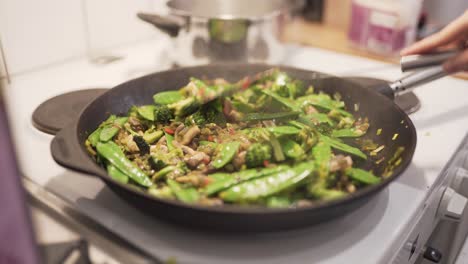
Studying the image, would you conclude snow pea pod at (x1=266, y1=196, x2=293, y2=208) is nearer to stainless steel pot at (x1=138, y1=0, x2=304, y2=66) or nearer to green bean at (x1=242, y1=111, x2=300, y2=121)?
green bean at (x1=242, y1=111, x2=300, y2=121)

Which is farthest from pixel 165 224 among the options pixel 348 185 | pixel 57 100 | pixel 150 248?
pixel 57 100

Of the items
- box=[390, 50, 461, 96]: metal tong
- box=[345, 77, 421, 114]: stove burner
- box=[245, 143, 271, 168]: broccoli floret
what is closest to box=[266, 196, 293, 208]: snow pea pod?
box=[245, 143, 271, 168]: broccoli floret

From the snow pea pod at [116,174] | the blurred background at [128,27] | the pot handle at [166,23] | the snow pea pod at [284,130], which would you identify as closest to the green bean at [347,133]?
the snow pea pod at [284,130]

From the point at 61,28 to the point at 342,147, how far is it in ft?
3.12

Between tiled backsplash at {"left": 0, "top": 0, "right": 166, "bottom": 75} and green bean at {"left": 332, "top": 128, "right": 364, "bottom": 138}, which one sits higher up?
tiled backsplash at {"left": 0, "top": 0, "right": 166, "bottom": 75}

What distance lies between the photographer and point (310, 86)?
3.70 feet

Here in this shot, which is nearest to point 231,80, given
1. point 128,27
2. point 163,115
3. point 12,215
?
point 163,115

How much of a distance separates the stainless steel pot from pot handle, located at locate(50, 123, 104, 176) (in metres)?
0.57

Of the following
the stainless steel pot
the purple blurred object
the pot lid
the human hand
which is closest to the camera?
the purple blurred object

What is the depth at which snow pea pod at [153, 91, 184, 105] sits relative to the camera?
3.44ft

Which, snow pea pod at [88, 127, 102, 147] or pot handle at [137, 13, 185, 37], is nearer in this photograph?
snow pea pod at [88, 127, 102, 147]

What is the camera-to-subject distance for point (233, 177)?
2.42 ft

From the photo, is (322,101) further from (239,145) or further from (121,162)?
(121,162)

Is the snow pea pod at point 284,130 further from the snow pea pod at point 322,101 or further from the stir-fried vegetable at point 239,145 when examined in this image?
the snow pea pod at point 322,101
